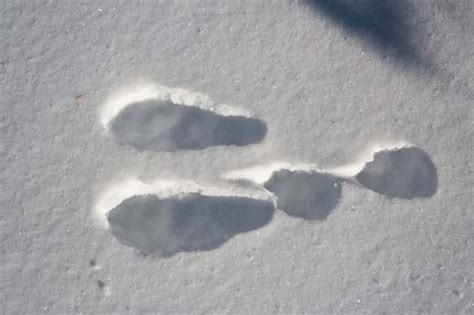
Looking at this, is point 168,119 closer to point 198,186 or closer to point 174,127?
point 174,127

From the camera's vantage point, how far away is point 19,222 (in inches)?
133

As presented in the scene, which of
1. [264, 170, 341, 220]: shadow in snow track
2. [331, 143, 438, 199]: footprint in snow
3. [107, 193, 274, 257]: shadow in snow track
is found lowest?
[107, 193, 274, 257]: shadow in snow track

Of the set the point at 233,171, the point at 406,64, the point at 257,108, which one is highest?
the point at 406,64

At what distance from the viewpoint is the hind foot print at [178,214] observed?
3402 mm

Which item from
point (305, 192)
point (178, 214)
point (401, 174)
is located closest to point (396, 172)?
point (401, 174)

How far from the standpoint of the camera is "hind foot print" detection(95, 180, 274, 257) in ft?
11.2

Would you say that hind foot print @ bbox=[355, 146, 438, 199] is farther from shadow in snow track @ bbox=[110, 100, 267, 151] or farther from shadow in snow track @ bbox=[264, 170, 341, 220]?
shadow in snow track @ bbox=[110, 100, 267, 151]

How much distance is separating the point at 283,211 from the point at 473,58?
4.10 ft

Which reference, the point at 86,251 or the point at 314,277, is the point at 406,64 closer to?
the point at 314,277

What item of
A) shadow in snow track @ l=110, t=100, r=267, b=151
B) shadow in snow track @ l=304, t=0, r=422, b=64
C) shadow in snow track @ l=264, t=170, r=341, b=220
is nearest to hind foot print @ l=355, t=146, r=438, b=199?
shadow in snow track @ l=264, t=170, r=341, b=220

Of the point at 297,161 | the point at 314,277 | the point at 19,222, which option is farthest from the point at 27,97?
the point at 314,277

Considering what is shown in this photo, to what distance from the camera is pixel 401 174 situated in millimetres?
3570

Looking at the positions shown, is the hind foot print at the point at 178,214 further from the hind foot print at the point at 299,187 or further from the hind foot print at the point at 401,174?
the hind foot print at the point at 401,174

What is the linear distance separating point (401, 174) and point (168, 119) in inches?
47.3
